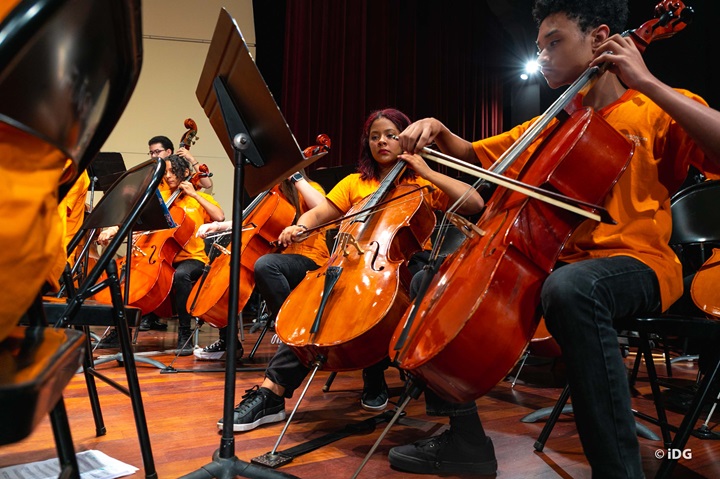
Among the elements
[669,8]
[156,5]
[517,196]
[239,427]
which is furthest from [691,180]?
[156,5]

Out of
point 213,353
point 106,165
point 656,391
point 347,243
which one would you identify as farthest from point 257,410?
point 106,165

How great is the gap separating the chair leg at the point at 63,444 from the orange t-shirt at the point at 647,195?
1.06 meters

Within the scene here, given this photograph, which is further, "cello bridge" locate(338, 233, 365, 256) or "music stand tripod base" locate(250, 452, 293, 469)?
"cello bridge" locate(338, 233, 365, 256)

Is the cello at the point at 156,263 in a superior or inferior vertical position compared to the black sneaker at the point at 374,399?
superior

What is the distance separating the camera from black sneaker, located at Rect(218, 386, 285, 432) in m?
1.71

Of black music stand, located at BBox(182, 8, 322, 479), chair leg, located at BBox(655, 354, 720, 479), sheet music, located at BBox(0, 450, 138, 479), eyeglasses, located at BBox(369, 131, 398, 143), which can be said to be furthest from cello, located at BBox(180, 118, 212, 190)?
chair leg, located at BBox(655, 354, 720, 479)

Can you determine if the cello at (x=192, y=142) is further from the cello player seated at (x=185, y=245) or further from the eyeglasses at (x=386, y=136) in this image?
the eyeglasses at (x=386, y=136)

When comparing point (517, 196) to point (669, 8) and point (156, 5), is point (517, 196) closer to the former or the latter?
point (669, 8)

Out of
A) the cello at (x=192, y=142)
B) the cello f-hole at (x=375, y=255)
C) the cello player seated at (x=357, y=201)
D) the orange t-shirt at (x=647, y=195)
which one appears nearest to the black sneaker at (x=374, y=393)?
the cello player seated at (x=357, y=201)

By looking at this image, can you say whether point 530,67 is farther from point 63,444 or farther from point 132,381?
point 63,444

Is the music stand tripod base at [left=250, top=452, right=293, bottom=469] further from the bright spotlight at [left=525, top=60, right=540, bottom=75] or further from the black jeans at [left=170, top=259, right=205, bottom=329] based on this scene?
the bright spotlight at [left=525, top=60, right=540, bottom=75]

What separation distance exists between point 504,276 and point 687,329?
464mm

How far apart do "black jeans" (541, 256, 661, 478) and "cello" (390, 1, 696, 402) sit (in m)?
0.06

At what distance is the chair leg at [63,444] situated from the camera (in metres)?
0.78
